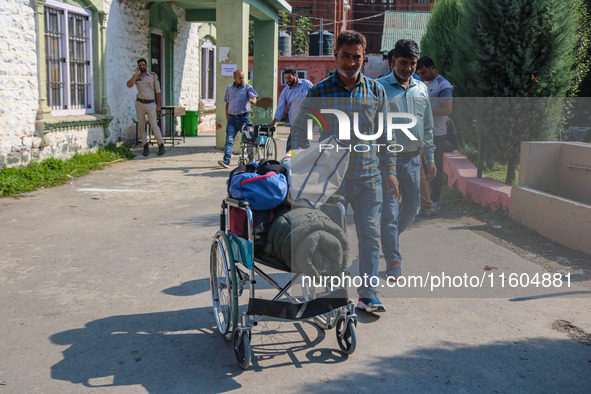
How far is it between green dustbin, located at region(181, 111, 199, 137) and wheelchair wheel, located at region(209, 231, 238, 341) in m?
15.0

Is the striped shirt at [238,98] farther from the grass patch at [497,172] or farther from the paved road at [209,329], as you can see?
the paved road at [209,329]

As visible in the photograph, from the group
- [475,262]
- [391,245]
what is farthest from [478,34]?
[391,245]

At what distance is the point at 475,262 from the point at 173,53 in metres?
13.8

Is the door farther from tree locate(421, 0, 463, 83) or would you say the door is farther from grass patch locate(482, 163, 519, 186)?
grass patch locate(482, 163, 519, 186)

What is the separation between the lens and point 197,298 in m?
4.93

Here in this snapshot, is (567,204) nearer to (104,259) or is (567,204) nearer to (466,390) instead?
(466,390)

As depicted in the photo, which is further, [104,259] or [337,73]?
[104,259]

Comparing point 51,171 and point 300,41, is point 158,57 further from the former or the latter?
point 300,41

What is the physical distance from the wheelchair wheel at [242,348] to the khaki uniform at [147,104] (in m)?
10.8

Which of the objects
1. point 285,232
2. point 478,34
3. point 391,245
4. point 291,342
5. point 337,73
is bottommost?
point 291,342

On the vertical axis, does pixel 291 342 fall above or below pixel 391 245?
below

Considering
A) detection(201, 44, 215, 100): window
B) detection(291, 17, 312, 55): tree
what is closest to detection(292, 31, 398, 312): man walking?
detection(201, 44, 215, 100): window

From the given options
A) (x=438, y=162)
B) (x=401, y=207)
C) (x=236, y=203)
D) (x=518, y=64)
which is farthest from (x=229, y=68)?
(x=236, y=203)

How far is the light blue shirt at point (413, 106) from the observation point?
5352mm
